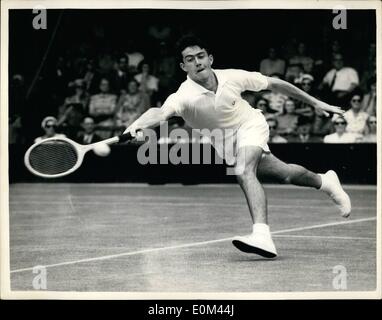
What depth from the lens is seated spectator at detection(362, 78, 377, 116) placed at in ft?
43.1

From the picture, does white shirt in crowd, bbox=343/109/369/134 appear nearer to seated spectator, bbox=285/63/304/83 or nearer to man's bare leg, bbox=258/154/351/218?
seated spectator, bbox=285/63/304/83

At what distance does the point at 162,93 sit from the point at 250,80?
5.98m

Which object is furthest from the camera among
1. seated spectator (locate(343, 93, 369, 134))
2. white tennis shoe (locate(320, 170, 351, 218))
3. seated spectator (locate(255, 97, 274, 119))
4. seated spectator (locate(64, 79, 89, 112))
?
seated spectator (locate(64, 79, 89, 112))

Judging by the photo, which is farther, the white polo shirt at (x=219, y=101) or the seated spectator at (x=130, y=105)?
the seated spectator at (x=130, y=105)

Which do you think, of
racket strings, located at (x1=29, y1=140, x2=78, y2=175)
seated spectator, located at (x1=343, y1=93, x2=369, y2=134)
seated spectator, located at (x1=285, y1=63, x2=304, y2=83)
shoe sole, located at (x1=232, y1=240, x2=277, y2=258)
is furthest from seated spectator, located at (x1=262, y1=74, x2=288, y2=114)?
racket strings, located at (x1=29, y1=140, x2=78, y2=175)

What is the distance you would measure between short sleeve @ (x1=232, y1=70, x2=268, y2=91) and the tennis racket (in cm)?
127

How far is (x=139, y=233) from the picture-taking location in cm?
941

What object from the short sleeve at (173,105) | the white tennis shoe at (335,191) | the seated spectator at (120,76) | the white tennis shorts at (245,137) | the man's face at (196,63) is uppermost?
the seated spectator at (120,76)

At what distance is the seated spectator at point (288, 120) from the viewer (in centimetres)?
1366

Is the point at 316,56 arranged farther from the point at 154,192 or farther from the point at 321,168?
the point at 154,192

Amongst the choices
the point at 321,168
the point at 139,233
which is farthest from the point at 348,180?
the point at 139,233

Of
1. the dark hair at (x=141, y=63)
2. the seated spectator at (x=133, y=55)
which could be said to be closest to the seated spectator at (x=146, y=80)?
the dark hair at (x=141, y=63)

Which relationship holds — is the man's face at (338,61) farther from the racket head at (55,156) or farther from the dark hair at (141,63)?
the racket head at (55,156)

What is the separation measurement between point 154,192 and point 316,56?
2.74 meters
